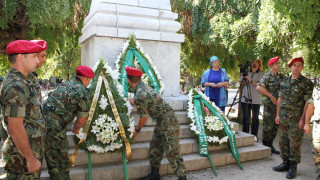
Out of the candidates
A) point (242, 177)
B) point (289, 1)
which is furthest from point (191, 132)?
point (289, 1)

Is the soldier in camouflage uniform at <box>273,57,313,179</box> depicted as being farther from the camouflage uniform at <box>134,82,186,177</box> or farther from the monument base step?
the camouflage uniform at <box>134,82,186,177</box>

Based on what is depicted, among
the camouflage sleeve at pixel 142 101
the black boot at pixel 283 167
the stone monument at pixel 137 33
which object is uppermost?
the stone monument at pixel 137 33

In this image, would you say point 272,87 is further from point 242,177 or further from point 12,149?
point 12,149

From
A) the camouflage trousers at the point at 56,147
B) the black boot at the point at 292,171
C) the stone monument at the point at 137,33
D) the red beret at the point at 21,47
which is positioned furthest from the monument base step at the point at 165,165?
the stone monument at the point at 137,33

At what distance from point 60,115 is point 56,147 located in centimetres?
38

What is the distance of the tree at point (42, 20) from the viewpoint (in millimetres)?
5680

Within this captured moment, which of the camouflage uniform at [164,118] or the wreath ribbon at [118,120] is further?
the wreath ribbon at [118,120]

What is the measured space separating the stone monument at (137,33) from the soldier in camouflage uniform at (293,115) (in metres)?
2.43

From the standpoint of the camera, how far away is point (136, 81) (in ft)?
11.4

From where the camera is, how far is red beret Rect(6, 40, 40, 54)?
2.23 metres

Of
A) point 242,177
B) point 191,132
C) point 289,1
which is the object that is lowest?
point 242,177

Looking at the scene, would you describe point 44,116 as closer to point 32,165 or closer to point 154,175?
point 32,165

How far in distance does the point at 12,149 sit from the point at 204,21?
7.61m

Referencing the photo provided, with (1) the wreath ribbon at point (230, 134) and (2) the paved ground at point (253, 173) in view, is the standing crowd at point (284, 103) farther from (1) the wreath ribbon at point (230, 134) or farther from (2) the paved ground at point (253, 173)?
(1) the wreath ribbon at point (230, 134)
